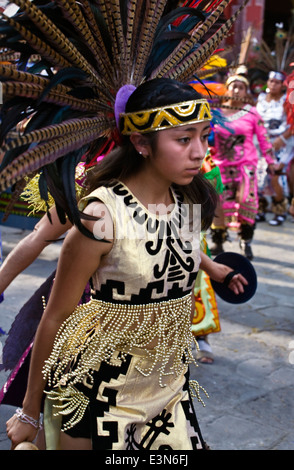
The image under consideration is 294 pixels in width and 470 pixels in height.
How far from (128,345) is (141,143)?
2.02 feet

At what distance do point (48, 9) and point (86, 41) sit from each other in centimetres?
14

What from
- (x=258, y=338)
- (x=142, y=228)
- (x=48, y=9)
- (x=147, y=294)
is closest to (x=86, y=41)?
(x=48, y=9)

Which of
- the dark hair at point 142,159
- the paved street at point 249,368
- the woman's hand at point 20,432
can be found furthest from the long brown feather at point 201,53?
the paved street at point 249,368

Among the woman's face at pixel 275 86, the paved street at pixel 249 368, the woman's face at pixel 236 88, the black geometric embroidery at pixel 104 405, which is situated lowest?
the paved street at pixel 249 368

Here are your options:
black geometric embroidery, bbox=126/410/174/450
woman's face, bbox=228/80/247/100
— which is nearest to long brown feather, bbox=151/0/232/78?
black geometric embroidery, bbox=126/410/174/450

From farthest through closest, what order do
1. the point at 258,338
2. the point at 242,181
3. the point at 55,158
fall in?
the point at 242,181 < the point at 258,338 < the point at 55,158

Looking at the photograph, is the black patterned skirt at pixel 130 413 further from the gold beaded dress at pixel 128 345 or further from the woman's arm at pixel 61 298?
the woman's arm at pixel 61 298

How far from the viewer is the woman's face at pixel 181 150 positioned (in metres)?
1.82

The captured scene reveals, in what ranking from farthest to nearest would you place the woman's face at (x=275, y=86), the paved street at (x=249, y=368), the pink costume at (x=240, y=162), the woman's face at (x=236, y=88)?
1. the woman's face at (x=275, y=86)
2. the woman's face at (x=236, y=88)
3. the pink costume at (x=240, y=162)
4. the paved street at (x=249, y=368)

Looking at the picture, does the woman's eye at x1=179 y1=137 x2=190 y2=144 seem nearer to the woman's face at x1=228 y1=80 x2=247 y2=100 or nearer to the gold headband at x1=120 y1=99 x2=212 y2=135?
the gold headband at x1=120 y1=99 x2=212 y2=135

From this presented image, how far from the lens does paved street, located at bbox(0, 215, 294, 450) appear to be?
3.28 m

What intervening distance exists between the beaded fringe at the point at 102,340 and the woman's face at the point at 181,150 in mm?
412

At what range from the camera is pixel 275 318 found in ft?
17.3
